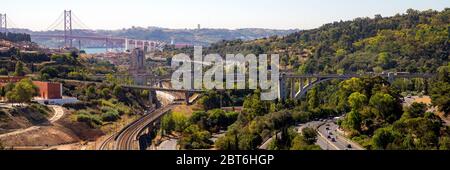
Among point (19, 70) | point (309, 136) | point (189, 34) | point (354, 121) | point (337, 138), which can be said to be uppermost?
point (189, 34)

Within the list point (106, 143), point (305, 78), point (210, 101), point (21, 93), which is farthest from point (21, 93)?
point (305, 78)

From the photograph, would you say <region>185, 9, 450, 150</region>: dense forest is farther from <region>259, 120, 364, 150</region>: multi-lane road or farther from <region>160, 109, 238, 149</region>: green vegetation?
<region>160, 109, 238, 149</region>: green vegetation

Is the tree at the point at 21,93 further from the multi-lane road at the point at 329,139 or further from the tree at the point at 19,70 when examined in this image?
the multi-lane road at the point at 329,139

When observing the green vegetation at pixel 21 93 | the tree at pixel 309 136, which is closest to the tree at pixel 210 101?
the green vegetation at pixel 21 93

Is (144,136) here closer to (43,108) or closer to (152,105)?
(43,108)

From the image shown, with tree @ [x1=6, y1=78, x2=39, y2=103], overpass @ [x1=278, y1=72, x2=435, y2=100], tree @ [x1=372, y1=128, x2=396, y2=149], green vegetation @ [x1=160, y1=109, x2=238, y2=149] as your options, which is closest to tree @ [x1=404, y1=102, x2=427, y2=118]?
tree @ [x1=372, y1=128, x2=396, y2=149]

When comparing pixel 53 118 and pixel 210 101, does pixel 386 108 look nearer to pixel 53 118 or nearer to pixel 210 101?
pixel 53 118

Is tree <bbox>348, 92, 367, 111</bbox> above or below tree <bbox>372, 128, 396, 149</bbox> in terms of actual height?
above

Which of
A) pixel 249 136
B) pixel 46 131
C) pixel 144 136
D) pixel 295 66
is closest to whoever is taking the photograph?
pixel 249 136
